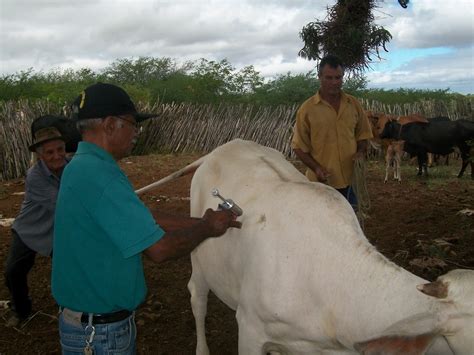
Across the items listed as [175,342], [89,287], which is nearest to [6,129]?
[175,342]

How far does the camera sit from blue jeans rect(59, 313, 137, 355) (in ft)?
7.84

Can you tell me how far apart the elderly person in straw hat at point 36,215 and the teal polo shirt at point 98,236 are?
1.88 m

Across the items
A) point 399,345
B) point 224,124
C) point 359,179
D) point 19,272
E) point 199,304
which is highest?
point 224,124

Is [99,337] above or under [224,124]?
under

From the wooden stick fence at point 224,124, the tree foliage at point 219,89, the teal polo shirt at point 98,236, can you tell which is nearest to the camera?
the teal polo shirt at point 98,236

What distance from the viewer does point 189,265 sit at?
6043 mm

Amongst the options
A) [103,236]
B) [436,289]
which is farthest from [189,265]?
[436,289]

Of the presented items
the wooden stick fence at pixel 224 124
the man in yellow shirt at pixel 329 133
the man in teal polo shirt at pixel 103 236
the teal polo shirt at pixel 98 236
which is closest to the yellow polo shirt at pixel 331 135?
the man in yellow shirt at pixel 329 133

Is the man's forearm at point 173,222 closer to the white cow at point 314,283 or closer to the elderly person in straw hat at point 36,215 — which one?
the white cow at point 314,283

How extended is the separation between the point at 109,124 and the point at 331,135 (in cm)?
270

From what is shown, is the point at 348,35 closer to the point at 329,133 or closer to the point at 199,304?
the point at 329,133

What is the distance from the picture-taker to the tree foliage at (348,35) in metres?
9.87

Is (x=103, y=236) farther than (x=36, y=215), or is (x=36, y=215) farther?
(x=36, y=215)

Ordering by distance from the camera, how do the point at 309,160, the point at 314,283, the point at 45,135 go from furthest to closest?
the point at 309,160 → the point at 45,135 → the point at 314,283
